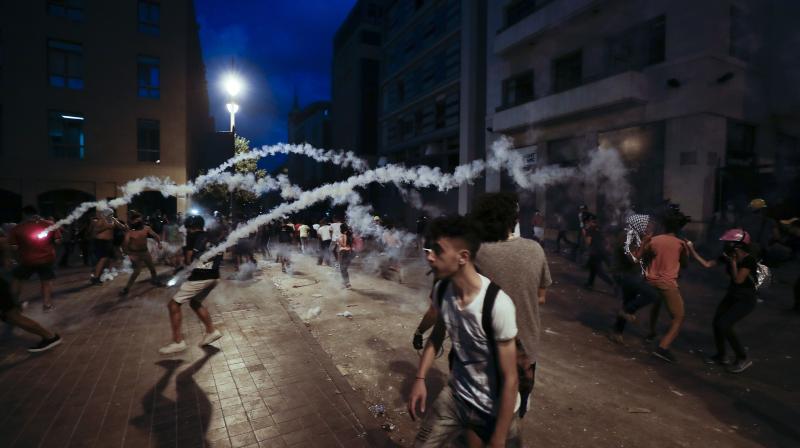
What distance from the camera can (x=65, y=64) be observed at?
2033 cm

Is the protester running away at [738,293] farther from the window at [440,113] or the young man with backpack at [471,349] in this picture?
the window at [440,113]

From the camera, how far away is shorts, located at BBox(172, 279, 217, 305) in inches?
198

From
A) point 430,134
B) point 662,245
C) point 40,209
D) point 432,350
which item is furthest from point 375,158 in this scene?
point 432,350

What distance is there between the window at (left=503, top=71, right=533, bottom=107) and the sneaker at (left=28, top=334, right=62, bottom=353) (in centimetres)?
1852

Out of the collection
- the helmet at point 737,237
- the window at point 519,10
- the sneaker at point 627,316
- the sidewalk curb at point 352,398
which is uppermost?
the window at point 519,10

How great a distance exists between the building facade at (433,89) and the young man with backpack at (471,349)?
20.5 m

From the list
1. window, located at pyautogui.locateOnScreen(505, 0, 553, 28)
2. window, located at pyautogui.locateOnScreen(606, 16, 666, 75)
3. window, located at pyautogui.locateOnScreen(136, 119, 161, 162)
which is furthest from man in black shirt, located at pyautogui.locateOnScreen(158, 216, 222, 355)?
window, located at pyautogui.locateOnScreen(136, 119, 161, 162)

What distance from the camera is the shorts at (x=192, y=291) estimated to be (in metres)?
5.04

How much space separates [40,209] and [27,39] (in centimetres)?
863

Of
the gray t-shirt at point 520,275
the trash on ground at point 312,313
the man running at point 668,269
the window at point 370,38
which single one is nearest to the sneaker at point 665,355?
the man running at point 668,269

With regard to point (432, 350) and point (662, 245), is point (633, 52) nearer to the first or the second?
point (662, 245)

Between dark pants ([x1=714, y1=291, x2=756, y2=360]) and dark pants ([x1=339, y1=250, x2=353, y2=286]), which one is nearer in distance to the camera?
dark pants ([x1=714, y1=291, x2=756, y2=360])

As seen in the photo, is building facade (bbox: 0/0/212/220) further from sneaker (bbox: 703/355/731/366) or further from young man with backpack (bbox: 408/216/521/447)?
sneaker (bbox: 703/355/731/366)

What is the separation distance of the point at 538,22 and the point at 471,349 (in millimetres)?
19120
